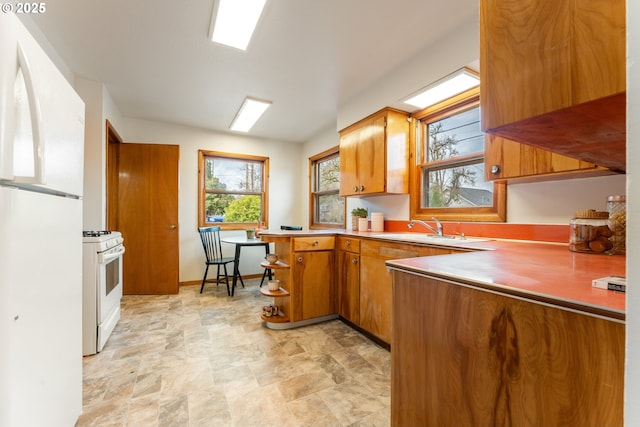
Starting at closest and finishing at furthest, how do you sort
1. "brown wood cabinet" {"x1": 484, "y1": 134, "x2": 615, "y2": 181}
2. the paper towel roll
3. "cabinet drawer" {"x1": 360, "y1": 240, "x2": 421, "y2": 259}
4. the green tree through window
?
"brown wood cabinet" {"x1": 484, "y1": 134, "x2": 615, "y2": 181} < "cabinet drawer" {"x1": 360, "y1": 240, "x2": 421, "y2": 259} < the paper towel roll < the green tree through window

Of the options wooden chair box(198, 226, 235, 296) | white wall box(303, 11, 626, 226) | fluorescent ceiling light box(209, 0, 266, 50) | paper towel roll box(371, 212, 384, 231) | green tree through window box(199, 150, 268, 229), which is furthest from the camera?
green tree through window box(199, 150, 268, 229)

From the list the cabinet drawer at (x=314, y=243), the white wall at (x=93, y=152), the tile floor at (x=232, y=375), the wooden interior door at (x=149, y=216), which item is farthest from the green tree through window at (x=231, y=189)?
the cabinet drawer at (x=314, y=243)

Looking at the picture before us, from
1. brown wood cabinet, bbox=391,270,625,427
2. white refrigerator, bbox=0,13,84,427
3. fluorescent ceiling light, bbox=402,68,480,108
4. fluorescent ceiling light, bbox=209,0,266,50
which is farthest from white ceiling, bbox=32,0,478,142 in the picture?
brown wood cabinet, bbox=391,270,625,427

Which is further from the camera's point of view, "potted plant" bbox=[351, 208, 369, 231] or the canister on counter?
"potted plant" bbox=[351, 208, 369, 231]

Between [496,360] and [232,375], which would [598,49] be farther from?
[232,375]

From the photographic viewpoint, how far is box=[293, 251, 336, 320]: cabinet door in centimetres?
256

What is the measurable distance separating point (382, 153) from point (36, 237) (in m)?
2.46

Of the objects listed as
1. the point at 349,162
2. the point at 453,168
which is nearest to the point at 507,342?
the point at 453,168

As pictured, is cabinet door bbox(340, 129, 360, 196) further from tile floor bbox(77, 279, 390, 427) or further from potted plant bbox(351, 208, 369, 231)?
tile floor bbox(77, 279, 390, 427)

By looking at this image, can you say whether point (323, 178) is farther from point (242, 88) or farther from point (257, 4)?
point (257, 4)

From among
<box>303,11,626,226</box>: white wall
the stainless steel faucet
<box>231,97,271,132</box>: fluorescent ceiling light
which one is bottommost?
the stainless steel faucet

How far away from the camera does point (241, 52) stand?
2.26 metres

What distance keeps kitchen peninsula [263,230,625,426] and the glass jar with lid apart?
134 mm

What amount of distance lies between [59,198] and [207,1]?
59.8 inches
